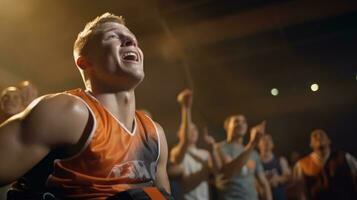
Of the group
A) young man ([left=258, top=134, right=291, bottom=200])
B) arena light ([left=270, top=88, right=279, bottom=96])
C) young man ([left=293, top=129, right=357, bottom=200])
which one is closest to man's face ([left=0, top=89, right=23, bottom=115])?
young man ([left=258, top=134, right=291, bottom=200])

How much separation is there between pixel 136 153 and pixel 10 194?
1.38 feet

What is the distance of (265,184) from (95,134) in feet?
9.20

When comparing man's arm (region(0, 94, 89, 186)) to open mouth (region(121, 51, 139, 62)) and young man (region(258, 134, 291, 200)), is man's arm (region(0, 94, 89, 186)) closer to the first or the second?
open mouth (region(121, 51, 139, 62))

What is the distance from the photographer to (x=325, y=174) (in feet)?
12.8

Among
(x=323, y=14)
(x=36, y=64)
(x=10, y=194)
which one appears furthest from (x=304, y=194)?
(x=36, y=64)

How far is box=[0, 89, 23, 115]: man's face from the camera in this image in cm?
283

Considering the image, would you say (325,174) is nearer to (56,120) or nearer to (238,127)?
(238,127)

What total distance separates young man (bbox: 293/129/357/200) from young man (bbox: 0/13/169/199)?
8.96 feet

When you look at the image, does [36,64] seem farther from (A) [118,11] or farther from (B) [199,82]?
(B) [199,82]

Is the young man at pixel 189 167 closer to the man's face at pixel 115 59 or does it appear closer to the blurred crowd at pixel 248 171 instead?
the blurred crowd at pixel 248 171

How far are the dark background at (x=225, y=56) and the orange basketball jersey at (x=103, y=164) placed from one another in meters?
3.54

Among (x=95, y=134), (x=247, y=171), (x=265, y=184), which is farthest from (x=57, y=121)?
(x=265, y=184)

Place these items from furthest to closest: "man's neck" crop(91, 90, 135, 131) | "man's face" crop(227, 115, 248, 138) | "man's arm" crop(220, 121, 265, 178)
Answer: "man's face" crop(227, 115, 248, 138) < "man's arm" crop(220, 121, 265, 178) < "man's neck" crop(91, 90, 135, 131)

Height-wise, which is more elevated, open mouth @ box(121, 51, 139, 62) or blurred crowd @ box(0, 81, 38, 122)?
blurred crowd @ box(0, 81, 38, 122)
